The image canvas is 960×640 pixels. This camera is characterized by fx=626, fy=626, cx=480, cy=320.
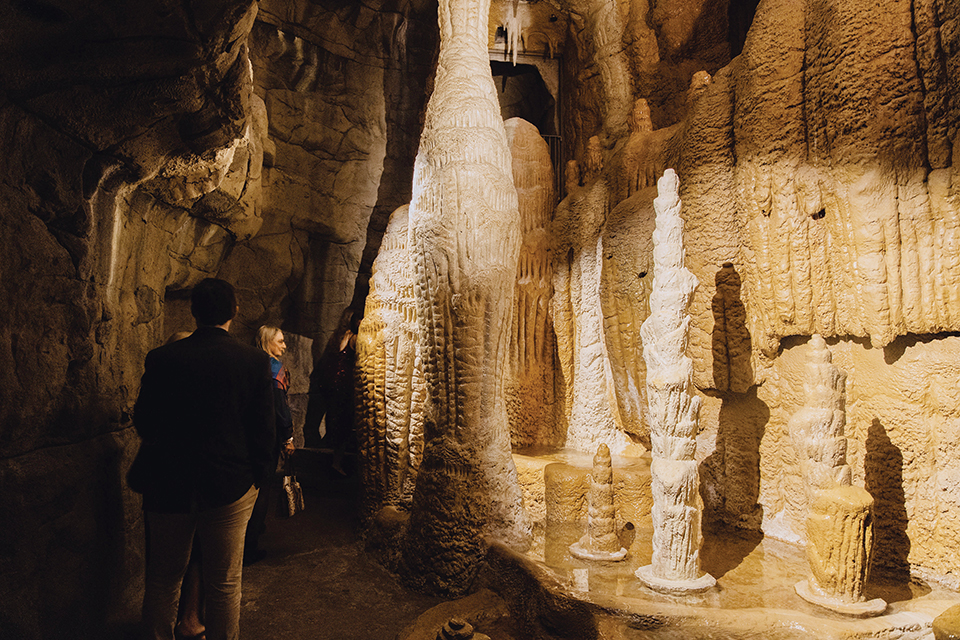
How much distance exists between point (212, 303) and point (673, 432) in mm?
2677

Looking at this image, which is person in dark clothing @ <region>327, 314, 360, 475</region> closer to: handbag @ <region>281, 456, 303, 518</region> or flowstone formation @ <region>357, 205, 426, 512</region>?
flowstone formation @ <region>357, 205, 426, 512</region>

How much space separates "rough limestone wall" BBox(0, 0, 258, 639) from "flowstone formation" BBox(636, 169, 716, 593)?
2.72m

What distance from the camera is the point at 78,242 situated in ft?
10.4

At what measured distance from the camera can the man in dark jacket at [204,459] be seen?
2588mm

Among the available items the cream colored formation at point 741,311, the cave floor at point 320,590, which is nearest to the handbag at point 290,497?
the cave floor at point 320,590

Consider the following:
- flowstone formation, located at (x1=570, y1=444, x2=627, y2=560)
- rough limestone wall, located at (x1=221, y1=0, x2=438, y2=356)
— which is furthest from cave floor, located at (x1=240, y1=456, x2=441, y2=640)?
rough limestone wall, located at (x1=221, y1=0, x2=438, y2=356)

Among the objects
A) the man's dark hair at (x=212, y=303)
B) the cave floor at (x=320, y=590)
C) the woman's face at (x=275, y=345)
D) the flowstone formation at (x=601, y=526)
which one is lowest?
the cave floor at (x=320, y=590)

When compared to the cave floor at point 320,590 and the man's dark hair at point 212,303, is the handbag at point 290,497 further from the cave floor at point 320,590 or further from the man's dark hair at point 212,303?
the man's dark hair at point 212,303

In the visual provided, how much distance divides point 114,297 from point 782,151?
15.6ft

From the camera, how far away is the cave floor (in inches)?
162

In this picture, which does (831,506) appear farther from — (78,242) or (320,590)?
(78,242)

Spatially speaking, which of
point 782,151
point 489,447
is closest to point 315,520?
point 489,447

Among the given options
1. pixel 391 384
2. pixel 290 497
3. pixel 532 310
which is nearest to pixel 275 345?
pixel 391 384

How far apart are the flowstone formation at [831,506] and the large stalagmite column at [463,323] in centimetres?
198
